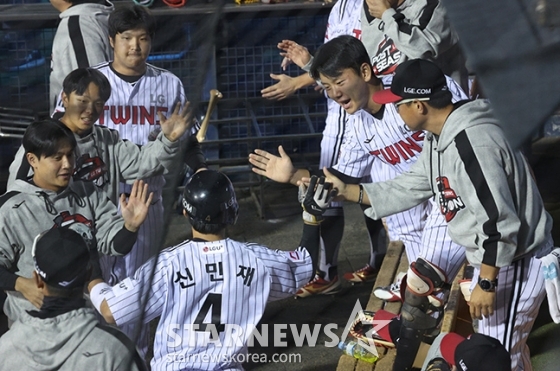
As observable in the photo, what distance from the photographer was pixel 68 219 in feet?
8.55

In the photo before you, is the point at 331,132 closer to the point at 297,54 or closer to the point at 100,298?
the point at 297,54

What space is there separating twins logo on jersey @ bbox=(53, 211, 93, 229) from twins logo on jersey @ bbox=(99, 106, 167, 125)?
0.67 meters

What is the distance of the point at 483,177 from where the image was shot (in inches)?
89.6

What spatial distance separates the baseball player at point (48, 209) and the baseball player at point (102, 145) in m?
0.14

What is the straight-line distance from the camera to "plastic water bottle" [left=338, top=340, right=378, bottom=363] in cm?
296

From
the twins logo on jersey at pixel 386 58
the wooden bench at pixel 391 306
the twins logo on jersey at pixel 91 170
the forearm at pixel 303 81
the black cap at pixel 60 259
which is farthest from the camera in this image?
the forearm at pixel 303 81

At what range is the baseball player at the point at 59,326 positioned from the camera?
2.10m

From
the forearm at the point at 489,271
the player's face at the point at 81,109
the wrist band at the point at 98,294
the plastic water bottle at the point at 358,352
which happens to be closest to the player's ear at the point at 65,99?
the player's face at the point at 81,109

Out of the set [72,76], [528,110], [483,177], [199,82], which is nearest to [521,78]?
[528,110]

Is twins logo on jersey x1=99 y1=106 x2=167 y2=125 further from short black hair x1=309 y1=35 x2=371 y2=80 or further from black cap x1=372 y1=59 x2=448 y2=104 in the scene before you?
black cap x1=372 y1=59 x2=448 y2=104

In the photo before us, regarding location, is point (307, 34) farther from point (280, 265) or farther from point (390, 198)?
point (280, 265)

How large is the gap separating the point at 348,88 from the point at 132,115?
87cm

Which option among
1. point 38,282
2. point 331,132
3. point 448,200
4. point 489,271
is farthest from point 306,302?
point 38,282

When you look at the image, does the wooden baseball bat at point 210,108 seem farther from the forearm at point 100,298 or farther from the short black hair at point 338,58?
the forearm at point 100,298
